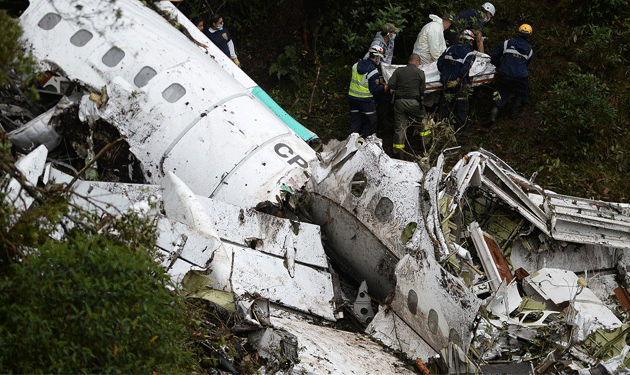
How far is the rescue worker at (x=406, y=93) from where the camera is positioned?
30.3 ft

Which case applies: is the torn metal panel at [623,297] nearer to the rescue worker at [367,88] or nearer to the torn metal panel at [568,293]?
the torn metal panel at [568,293]

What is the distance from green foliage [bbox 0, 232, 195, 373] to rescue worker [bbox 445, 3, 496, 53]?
769 cm

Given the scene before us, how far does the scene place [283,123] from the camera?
26.7ft

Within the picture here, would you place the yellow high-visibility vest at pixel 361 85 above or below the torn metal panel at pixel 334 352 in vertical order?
above

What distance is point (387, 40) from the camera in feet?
34.0

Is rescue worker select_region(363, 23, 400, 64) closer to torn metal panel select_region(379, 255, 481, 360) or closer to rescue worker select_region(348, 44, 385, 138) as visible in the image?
rescue worker select_region(348, 44, 385, 138)

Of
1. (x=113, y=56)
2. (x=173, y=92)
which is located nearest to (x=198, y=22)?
(x=113, y=56)

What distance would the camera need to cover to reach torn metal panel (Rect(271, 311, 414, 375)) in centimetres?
557

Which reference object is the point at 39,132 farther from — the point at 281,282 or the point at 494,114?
the point at 494,114

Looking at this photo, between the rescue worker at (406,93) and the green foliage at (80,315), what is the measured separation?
5775 millimetres

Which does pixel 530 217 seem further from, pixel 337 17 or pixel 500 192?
pixel 337 17

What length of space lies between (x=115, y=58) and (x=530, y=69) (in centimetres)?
703

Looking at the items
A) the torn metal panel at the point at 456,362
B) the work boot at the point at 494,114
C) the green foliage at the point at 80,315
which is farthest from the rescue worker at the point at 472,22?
the green foliage at the point at 80,315

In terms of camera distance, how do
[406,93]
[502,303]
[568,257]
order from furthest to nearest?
[406,93]
[568,257]
[502,303]
